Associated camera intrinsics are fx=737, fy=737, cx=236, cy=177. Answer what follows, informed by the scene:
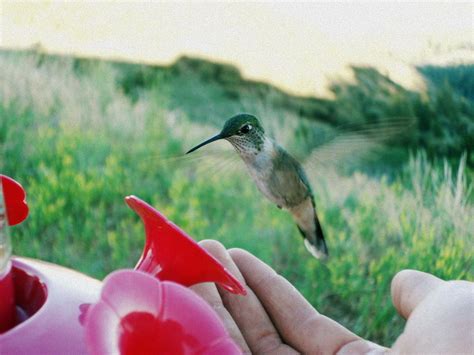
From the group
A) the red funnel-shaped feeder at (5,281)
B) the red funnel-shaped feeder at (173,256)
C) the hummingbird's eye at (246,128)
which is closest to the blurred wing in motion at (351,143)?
the hummingbird's eye at (246,128)

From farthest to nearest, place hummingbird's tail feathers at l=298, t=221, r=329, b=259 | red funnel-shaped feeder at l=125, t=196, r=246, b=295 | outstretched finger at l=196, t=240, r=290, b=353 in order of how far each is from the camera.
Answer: hummingbird's tail feathers at l=298, t=221, r=329, b=259
outstretched finger at l=196, t=240, r=290, b=353
red funnel-shaped feeder at l=125, t=196, r=246, b=295

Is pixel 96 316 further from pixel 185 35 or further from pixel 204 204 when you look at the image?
pixel 185 35

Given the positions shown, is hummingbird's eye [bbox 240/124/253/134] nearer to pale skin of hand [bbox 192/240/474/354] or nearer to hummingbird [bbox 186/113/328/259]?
hummingbird [bbox 186/113/328/259]

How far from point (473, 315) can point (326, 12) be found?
1.22 meters

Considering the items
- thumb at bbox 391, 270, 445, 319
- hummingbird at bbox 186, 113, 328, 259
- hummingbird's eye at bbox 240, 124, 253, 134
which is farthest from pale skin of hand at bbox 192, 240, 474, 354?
hummingbird's eye at bbox 240, 124, 253, 134

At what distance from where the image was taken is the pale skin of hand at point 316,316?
82 centimetres

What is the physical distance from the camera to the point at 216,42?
6.62 feet

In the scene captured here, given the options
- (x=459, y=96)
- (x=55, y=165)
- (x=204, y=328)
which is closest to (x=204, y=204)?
(x=55, y=165)

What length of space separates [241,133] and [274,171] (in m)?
0.14

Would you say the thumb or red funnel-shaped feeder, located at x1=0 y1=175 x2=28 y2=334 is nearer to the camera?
red funnel-shaped feeder, located at x1=0 y1=175 x2=28 y2=334

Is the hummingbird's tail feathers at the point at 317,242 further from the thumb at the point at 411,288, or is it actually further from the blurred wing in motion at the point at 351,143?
the thumb at the point at 411,288

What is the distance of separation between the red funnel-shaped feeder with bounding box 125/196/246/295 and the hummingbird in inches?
10.9

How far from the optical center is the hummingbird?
3.45ft

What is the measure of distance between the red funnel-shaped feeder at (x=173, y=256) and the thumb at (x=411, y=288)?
0.92ft
